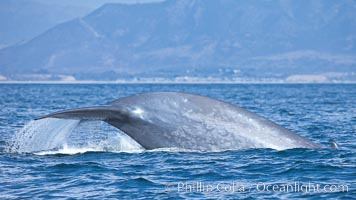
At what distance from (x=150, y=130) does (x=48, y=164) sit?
2169 mm

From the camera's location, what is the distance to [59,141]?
12.4 m

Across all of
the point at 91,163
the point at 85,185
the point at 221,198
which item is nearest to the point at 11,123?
the point at 91,163

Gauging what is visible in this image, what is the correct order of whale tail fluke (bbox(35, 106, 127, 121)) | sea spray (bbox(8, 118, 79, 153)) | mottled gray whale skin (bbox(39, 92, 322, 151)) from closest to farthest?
whale tail fluke (bbox(35, 106, 127, 121)) < mottled gray whale skin (bbox(39, 92, 322, 151)) < sea spray (bbox(8, 118, 79, 153))

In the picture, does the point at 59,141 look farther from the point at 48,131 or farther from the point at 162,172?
the point at 162,172

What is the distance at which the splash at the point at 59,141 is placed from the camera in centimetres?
1175

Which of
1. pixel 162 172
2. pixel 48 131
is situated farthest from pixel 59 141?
pixel 162 172

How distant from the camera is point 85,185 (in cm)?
1084

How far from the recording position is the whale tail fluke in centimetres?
1026

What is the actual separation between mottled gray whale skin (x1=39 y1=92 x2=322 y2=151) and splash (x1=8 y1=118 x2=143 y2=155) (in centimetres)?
57

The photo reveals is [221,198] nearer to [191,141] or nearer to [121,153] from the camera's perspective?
[191,141]

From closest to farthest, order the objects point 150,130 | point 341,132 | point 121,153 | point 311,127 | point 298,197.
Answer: point 298,197
point 150,130
point 121,153
point 341,132
point 311,127

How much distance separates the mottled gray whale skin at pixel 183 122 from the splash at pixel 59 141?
570 mm

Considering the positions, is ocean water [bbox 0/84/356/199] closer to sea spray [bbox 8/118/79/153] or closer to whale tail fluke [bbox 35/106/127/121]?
sea spray [bbox 8/118/79/153]

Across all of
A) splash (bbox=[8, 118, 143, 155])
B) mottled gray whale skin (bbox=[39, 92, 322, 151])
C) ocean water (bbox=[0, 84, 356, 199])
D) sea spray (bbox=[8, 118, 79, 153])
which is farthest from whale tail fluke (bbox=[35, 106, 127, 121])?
sea spray (bbox=[8, 118, 79, 153])
